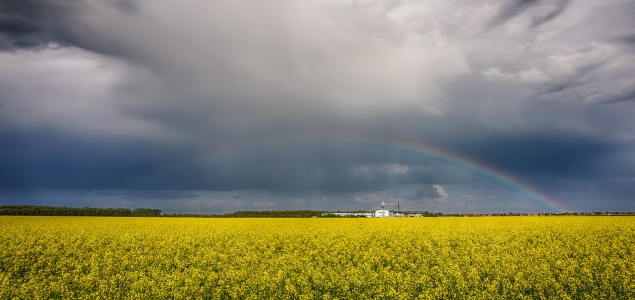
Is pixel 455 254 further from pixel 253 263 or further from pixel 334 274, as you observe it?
pixel 253 263

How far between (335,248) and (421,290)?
785 centimetres

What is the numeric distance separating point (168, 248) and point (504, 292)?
1753 cm

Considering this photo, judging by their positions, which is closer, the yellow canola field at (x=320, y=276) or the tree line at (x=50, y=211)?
the yellow canola field at (x=320, y=276)

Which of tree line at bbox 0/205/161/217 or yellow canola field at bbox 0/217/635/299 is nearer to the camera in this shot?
yellow canola field at bbox 0/217/635/299

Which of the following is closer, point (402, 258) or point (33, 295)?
point (33, 295)

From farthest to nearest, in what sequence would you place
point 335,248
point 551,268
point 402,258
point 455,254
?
1. point 335,248
2. point 455,254
3. point 402,258
4. point 551,268

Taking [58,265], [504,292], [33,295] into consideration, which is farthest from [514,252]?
[58,265]

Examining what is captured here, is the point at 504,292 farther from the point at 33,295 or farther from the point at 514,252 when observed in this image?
the point at 33,295

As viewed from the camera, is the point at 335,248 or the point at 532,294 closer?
the point at 532,294

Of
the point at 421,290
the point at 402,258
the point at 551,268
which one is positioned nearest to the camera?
the point at 421,290

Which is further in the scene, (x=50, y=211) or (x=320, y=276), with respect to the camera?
(x=50, y=211)

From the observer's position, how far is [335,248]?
63.2 feet

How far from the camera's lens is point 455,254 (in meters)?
18.0

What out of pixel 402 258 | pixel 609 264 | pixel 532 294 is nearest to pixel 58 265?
pixel 402 258
